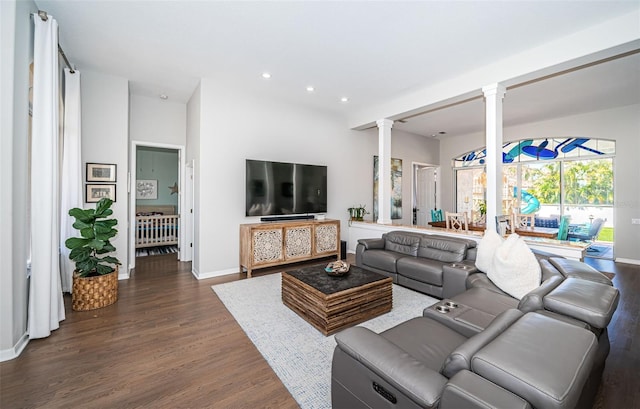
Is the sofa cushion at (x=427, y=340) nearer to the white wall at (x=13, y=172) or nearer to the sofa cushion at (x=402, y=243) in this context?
the sofa cushion at (x=402, y=243)

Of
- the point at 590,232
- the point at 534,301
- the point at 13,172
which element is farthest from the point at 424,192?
the point at 13,172

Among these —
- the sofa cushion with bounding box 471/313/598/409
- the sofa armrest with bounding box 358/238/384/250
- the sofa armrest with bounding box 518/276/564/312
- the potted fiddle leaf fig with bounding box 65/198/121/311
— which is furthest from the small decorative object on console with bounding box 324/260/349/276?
the potted fiddle leaf fig with bounding box 65/198/121/311

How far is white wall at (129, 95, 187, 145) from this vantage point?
4.92m

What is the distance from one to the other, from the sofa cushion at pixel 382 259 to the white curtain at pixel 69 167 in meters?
4.09

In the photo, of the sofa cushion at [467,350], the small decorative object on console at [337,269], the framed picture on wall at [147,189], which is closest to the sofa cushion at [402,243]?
the small decorative object on console at [337,269]

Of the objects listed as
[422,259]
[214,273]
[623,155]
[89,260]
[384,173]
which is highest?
[623,155]

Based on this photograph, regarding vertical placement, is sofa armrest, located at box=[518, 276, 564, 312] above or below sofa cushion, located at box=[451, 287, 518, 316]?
above

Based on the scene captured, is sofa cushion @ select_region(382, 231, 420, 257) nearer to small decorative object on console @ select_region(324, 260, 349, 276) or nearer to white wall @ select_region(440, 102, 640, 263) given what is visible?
small decorative object on console @ select_region(324, 260, 349, 276)

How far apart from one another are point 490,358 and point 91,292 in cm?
391

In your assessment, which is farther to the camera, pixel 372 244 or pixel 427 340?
pixel 372 244

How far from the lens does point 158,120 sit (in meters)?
5.12

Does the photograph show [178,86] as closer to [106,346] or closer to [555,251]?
[106,346]

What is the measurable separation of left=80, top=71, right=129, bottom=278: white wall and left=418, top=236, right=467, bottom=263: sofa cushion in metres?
4.62

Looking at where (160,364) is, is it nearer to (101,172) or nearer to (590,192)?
(101,172)
